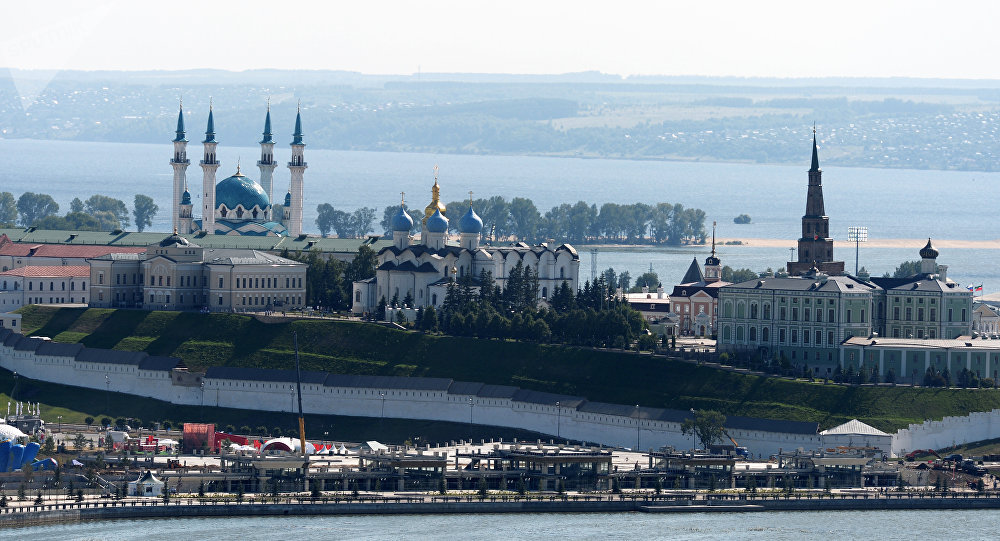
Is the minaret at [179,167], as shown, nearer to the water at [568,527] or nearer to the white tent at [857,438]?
the white tent at [857,438]

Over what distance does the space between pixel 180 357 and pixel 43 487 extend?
41.1m

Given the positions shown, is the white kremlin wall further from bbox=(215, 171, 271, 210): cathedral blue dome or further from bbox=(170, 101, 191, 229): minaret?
bbox=(215, 171, 271, 210): cathedral blue dome

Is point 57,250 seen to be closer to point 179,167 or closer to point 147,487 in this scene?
point 179,167

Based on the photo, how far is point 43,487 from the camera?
376 ft

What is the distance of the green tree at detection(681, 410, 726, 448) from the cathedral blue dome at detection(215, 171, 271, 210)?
241ft

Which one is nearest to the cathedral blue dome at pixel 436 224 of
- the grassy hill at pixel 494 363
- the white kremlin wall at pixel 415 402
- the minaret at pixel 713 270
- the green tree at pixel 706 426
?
the grassy hill at pixel 494 363

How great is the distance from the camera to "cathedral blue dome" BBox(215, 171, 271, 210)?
194500 millimetres

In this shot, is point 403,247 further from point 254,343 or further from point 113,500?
point 113,500

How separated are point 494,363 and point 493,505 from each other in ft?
119

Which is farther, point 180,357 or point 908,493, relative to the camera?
point 180,357

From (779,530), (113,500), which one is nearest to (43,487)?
(113,500)

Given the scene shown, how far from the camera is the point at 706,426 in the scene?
127500mm

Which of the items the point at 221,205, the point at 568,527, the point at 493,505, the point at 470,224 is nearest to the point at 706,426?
the point at 493,505

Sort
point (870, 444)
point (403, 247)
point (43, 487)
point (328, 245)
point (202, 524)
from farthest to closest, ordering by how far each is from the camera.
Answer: point (328, 245) → point (403, 247) → point (870, 444) → point (43, 487) → point (202, 524)
